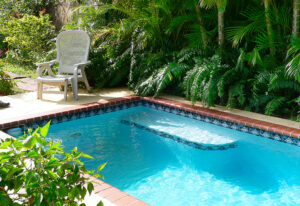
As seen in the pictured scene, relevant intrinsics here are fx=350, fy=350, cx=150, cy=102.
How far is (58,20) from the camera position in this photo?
1047cm

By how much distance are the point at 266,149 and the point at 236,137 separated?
0.46 m

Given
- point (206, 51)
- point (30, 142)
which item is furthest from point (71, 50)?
point (30, 142)

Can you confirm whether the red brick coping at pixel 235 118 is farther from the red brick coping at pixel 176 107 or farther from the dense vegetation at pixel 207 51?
the dense vegetation at pixel 207 51

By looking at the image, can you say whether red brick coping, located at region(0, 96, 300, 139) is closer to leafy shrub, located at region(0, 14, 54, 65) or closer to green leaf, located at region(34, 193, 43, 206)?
green leaf, located at region(34, 193, 43, 206)

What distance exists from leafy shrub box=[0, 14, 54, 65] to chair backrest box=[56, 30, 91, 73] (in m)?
2.52

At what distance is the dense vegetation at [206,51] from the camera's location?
5.20 metres

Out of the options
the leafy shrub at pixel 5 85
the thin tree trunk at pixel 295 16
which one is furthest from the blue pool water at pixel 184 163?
the leafy shrub at pixel 5 85

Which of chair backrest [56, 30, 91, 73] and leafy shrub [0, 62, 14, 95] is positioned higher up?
chair backrest [56, 30, 91, 73]

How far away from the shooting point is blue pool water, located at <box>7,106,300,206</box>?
11.3ft

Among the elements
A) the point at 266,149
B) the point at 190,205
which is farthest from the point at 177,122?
the point at 190,205

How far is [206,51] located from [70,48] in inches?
103

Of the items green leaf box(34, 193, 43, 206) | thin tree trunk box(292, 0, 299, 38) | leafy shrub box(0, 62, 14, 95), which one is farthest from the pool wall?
green leaf box(34, 193, 43, 206)

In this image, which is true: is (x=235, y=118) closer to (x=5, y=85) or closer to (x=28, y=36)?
(x=5, y=85)

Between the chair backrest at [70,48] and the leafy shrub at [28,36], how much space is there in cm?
252
